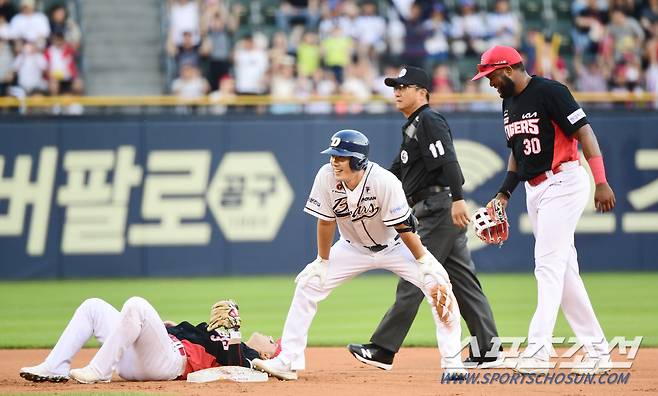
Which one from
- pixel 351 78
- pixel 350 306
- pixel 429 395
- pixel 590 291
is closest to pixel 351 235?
pixel 429 395

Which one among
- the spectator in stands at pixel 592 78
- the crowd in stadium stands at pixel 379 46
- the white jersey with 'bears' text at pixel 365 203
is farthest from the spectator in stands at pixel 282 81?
the white jersey with 'bears' text at pixel 365 203

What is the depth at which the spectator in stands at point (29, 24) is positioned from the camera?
1880 centimetres

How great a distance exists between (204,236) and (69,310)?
3887 millimetres

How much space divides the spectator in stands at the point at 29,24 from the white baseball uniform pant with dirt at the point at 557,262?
12372 millimetres

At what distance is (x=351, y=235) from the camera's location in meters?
8.00

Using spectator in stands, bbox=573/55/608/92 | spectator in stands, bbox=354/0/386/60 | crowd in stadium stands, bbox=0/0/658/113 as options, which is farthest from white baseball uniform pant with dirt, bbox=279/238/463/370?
spectator in stands, bbox=573/55/608/92

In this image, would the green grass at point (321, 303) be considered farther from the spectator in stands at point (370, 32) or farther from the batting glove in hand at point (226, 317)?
the spectator in stands at point (370, 32)

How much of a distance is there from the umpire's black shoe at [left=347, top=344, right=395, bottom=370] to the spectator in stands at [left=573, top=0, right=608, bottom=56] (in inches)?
519

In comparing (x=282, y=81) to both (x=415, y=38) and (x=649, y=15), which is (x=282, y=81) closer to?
(x=415, y=38)

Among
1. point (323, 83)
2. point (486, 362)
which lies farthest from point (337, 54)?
point (486, 362)

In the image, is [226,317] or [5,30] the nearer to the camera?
[226,317]

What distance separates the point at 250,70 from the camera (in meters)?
18.8

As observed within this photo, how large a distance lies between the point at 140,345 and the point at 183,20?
42.7 ft

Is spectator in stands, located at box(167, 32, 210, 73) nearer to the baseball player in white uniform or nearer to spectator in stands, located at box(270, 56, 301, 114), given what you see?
spectator in stands, located at box(270, 56, 301, 114)
